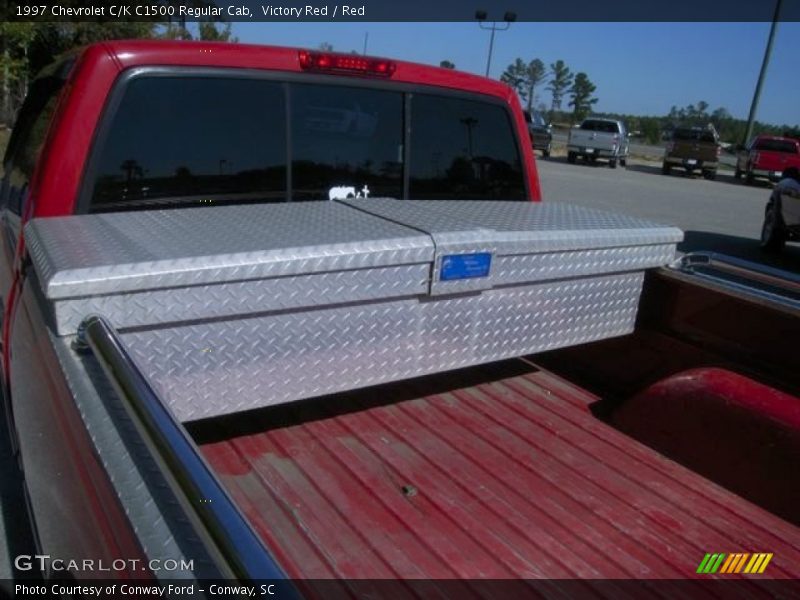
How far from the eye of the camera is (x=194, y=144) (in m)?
2.51

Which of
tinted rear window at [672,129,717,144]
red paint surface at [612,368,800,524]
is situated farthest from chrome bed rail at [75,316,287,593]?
tinted rear window at [672,129,717,144]

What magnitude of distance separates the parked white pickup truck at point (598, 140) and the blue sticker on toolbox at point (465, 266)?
1152 inches

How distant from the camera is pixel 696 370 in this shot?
2.71 meters

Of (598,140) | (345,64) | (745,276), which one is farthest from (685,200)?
(345,64)

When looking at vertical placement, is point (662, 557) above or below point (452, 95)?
below

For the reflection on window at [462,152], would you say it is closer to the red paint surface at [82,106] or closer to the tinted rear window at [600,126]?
the red paint surface at [82,106]

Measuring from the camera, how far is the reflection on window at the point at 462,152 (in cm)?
304

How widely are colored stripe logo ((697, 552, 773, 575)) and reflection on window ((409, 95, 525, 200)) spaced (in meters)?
1.78

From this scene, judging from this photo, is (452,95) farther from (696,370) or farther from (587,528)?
(587,528)

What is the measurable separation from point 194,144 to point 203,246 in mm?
710

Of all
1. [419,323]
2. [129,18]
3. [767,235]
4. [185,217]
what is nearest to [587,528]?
[419,323]

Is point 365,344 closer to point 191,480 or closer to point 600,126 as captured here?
point 191,480

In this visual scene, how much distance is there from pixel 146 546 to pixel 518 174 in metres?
2.71
